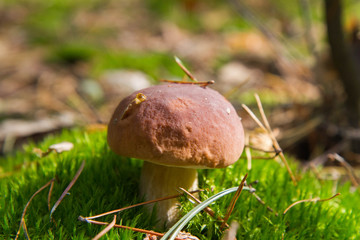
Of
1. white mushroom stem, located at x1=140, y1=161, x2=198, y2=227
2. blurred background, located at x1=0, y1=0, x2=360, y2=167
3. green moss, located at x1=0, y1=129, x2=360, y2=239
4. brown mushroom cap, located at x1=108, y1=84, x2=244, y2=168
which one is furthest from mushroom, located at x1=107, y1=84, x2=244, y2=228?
blurred background, located at x1=0, y1=0, x2=360, y2=167

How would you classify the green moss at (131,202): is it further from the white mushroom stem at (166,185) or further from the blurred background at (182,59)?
the blurred background at (182,59)

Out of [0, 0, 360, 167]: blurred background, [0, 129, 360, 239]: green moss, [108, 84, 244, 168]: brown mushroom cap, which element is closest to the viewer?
[108, 84, 244, 168]: brown mushroom cap

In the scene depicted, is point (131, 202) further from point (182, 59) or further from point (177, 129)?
point (182, 59)

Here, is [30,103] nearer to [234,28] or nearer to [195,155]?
[195,155]

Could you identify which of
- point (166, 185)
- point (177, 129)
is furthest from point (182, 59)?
point (177, 129)

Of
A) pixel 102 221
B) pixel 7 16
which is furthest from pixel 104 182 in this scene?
pixel 7 16

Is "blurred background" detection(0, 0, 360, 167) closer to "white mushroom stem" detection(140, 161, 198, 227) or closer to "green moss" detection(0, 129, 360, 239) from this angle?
"green moss" detection(0, 129, 360, 239)

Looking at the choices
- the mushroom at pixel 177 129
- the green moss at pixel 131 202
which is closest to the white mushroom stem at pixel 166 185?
the green moss at pixel 131 202
